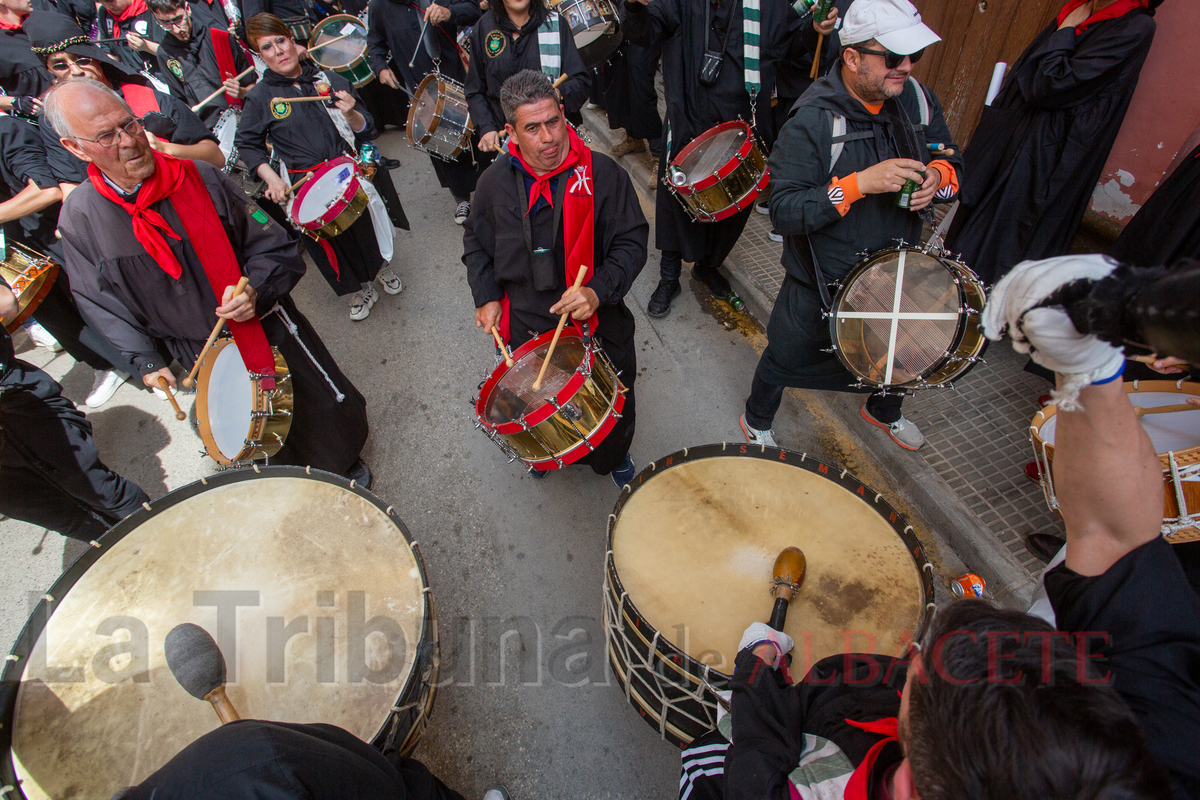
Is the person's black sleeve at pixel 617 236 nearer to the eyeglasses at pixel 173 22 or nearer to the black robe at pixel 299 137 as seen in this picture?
the black robe at pixel 299 137

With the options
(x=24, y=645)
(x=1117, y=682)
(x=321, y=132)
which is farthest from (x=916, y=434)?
(x=321, y=132)

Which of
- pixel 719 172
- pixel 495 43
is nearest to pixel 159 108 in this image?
pixel 495 43

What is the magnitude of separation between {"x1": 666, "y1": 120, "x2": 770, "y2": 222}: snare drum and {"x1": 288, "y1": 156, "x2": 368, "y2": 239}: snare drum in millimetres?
2140

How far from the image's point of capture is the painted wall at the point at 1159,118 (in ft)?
9.44

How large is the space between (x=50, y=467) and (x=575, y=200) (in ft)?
9.32

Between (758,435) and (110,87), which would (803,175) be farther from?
(110,87)

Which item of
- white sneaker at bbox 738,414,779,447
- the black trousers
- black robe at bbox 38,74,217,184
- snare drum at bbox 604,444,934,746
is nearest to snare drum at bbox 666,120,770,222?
Answer: white sneaker at bbox 738,414,779,447

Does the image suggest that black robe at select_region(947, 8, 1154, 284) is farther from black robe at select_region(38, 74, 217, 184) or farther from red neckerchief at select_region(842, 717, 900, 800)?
black robe at select_region(38, 74, 217, 184)

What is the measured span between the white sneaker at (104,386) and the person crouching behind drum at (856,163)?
15.6 ft

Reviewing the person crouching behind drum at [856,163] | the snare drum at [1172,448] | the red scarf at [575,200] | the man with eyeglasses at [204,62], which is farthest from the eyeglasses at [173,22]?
the snare drum at [1172,448]

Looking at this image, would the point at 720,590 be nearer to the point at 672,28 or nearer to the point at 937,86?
the point at 672,28

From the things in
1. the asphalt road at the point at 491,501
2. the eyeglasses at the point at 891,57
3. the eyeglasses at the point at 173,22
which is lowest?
the asphalt road at the point at 491,501

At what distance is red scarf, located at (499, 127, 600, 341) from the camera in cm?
253

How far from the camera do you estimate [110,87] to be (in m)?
3.81
